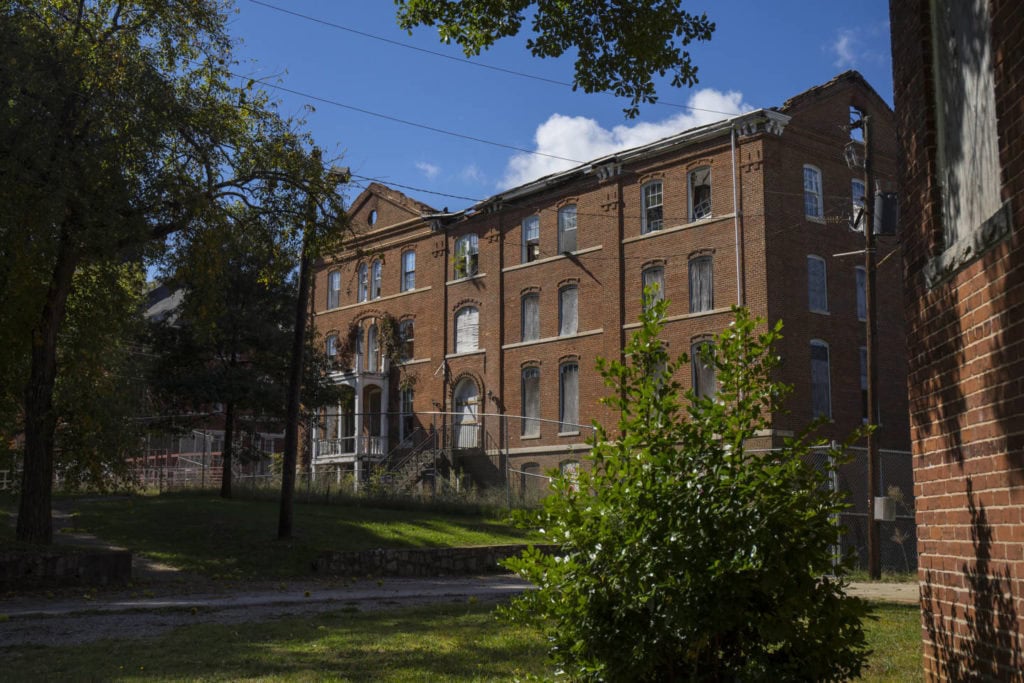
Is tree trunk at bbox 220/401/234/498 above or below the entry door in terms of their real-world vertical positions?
below

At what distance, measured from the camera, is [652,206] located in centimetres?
3528

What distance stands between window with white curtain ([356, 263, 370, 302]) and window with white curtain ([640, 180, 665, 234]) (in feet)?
49.8

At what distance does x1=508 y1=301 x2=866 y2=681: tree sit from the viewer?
4746 millimetres

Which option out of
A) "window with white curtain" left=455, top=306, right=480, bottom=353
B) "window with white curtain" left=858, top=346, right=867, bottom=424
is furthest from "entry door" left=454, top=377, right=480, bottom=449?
"window with white curtain" left=858, top=346, right=867, bottom=424

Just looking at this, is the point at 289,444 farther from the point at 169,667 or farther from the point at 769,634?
the point at 769,634

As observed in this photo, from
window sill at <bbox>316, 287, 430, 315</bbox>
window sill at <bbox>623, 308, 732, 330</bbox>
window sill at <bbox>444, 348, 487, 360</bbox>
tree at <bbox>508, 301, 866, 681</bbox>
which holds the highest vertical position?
window sill at <bbox>316, 287, 430, 315</bbox>

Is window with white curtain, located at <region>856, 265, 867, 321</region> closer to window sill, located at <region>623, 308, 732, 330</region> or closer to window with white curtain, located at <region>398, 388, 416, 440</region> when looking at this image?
window sill, located at <region>623, 308, 732, 330</region>

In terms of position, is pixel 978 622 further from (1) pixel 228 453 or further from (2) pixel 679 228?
(2) pixel 679 228

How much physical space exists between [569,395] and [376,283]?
41.0ft

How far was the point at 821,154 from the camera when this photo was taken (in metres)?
33.6

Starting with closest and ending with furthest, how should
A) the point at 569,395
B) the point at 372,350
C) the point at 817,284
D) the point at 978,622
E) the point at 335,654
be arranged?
the point at 978,622 → the point at 335,654 → the point at 817,284 → the point at 569,395 → the point at 372,350

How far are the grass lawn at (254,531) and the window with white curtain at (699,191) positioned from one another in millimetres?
12909

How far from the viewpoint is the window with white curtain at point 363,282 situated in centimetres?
4594

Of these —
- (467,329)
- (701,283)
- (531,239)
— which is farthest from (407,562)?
(467,329)
